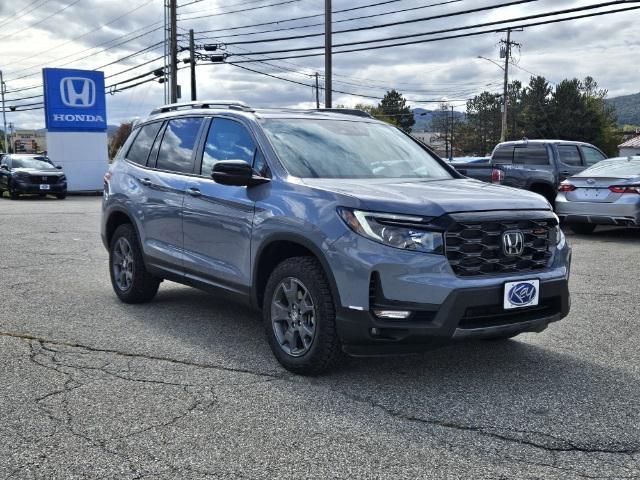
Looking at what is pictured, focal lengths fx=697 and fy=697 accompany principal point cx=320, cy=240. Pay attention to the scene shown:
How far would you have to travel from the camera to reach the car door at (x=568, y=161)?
14547 millimetres

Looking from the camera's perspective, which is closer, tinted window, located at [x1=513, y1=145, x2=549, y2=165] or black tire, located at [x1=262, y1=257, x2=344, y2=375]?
black tire, located at [x1=262, y1=257, x2=344, y2=375]

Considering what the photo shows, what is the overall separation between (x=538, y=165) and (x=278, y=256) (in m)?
11.1

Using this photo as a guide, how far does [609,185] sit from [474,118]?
11498 cm

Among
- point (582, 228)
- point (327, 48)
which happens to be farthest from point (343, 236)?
point (327, 48)

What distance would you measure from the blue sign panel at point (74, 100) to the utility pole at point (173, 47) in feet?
10.8

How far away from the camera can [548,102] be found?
85.4 meters

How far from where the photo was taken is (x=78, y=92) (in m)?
A: 32.5

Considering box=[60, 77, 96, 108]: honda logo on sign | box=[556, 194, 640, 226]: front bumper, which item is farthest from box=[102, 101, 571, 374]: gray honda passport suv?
box=[60, 77, 96, 108]: honda logo on sign

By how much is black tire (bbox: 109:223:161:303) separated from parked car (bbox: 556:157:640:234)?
834 centimetres

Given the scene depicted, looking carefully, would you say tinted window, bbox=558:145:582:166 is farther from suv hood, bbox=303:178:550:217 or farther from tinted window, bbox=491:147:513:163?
suv hood, bbox=303:178:550:217

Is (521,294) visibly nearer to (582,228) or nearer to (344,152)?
(344,152)

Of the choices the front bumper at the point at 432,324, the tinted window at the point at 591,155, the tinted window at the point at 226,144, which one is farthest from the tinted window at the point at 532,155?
the front bumper at the point at 432,324

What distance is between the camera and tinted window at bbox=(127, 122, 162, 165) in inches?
266

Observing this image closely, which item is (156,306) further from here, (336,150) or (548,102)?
(548,102)
